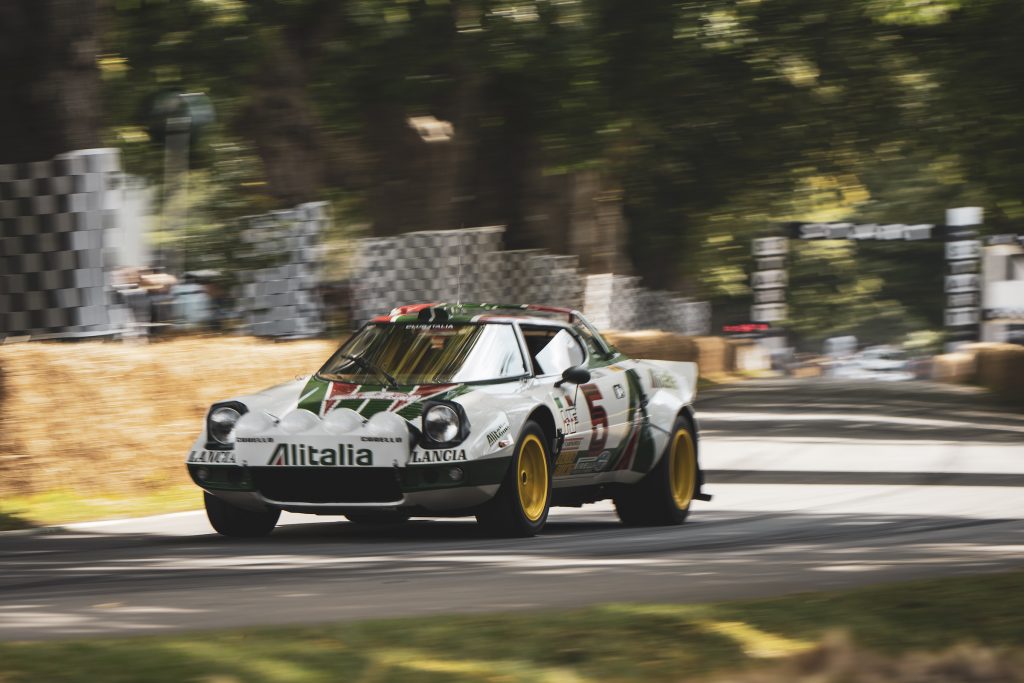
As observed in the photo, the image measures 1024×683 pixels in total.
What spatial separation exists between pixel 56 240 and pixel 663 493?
5185mm

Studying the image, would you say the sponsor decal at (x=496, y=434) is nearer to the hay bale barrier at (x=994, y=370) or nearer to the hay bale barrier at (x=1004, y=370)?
the hay bale barrier at (x=994, y=370)

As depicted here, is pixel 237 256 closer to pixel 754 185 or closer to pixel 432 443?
pixel 432 443

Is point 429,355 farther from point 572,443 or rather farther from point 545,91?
point 545,91

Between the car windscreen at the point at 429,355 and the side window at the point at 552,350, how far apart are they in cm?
16

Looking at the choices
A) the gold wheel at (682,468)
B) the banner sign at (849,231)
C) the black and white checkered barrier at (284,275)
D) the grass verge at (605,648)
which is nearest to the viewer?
the grass verge at (605,648)

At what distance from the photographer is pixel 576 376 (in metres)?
10.1

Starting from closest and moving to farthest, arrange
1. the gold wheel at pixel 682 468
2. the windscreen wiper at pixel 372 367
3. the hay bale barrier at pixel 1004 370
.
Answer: the windscreen wiper at pixel 372 367
the gold wheel at pixel 682 468
the hay bale barrier at pixel 1004 370

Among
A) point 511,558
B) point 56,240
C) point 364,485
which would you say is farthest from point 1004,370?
point 511,558

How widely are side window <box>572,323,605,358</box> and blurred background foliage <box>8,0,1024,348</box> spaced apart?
298 inches

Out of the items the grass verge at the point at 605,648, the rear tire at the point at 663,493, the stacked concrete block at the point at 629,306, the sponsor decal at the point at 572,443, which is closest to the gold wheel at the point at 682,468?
the rear tire at the point at 663,493

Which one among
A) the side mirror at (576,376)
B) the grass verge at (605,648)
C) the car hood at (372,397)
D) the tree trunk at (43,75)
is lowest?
the grass verge at (605,648)

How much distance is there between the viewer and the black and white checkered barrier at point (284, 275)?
52.9 ft

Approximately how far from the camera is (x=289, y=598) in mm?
7109

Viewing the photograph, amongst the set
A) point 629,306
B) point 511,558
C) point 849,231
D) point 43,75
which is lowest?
point 511,558
